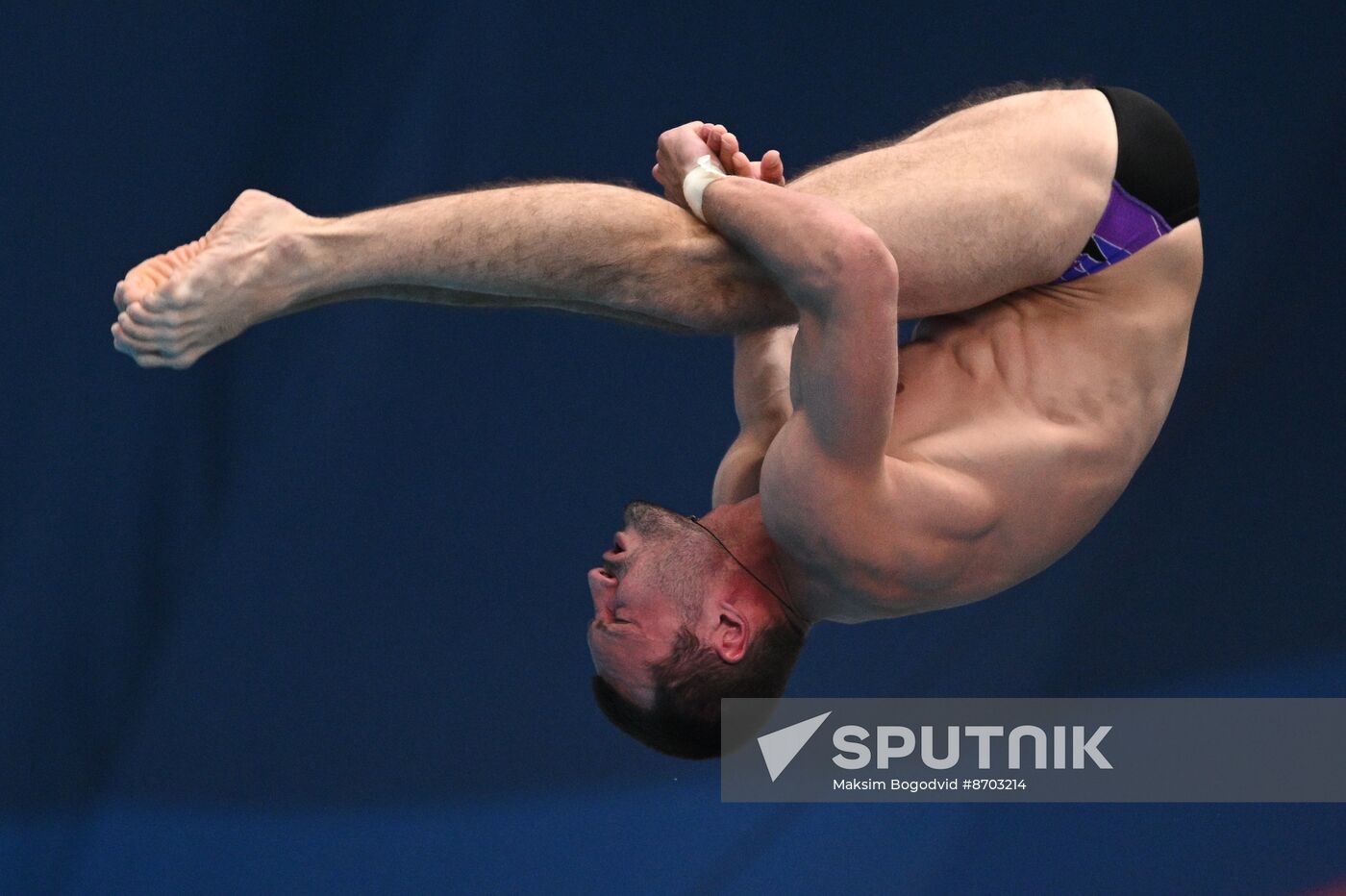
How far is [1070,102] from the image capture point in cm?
213

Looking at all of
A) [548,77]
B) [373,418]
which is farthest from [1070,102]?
[373,418]

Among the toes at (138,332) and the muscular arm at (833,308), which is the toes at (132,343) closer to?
the toes at (138,332)

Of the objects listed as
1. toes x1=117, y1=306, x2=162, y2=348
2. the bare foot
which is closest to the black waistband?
the bare foot

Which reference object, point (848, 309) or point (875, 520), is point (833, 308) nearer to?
point (848, 309)

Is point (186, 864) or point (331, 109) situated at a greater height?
point (331, 109)

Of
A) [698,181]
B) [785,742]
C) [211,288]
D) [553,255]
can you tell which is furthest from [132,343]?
[785,742]

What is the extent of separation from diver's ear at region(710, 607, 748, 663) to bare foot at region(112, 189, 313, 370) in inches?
29.2

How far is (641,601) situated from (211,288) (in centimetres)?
73

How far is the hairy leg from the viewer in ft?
6.50

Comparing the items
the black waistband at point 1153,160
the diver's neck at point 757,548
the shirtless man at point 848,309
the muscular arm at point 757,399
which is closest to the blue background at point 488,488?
the muscular arm at point 757,399

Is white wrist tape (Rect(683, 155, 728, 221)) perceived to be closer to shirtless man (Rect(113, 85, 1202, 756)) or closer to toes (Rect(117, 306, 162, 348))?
shirtless man (Rect(113, 85, 1202, 756))

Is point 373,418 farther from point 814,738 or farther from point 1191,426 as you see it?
point 1191,426

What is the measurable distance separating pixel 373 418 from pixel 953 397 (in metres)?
1.66

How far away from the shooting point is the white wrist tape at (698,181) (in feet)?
6.75
